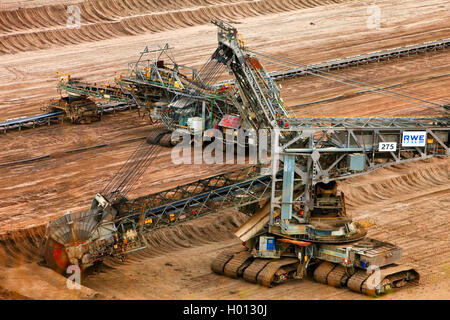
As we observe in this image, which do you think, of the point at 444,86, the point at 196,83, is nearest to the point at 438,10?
the point at 444,86

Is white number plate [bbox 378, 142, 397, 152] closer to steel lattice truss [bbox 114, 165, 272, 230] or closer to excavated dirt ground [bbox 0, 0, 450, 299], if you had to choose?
steel lattice truss [bbox 114, 165, 272, 230]

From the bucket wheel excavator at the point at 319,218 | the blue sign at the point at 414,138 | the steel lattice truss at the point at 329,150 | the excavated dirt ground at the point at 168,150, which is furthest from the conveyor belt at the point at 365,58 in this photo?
the bucket wheel excavator at the point at 319,218

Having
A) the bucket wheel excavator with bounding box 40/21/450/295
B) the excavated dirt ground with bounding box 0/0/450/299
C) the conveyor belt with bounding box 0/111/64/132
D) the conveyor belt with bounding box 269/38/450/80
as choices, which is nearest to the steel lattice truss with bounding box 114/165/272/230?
the bucket wheel excavator with bounding box 40/21/450/295

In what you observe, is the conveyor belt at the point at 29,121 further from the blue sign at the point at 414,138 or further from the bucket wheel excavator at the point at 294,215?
the blue sign at the point at 414,138

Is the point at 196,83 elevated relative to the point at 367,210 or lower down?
elevated

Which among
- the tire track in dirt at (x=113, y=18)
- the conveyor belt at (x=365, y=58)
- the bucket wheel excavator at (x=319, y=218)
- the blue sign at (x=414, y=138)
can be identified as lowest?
the bucket wheel excavator at (x=319, y=218)

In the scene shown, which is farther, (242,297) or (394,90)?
(394,90)

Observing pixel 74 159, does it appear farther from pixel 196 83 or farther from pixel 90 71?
pixel 90 71
